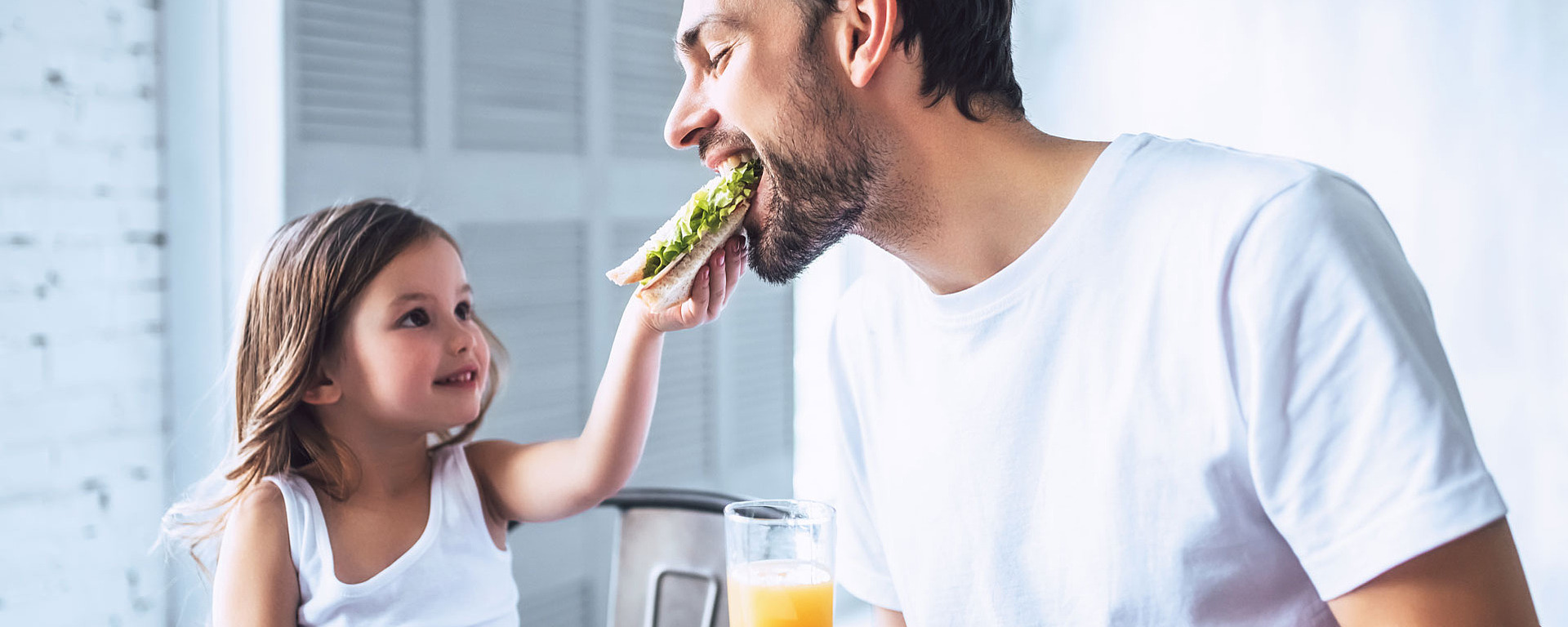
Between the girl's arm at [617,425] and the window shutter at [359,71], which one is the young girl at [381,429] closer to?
the girl's arm at [617,425]

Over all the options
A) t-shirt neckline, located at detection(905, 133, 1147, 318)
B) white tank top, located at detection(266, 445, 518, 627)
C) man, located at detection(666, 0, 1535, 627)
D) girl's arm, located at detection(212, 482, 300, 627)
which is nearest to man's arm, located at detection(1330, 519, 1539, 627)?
man, located at detection(666, 0, 1535, 627)

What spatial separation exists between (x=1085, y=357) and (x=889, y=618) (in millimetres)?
546

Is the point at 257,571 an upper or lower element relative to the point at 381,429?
lower

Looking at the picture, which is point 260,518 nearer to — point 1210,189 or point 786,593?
point 786,593

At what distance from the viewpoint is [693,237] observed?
1.47 meters

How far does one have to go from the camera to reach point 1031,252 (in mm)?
1126

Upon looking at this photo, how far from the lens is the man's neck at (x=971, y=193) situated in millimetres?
1161

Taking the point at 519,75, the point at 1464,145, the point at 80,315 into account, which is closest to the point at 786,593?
the point at 80,315

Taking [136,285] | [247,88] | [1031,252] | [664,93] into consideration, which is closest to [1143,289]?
[1031,252]

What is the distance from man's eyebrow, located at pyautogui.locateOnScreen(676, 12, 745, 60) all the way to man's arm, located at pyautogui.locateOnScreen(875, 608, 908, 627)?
2.59ft

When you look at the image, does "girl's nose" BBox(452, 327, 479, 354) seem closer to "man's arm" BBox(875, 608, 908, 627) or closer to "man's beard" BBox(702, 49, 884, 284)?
"man's beard" BBox(702, 49, 884, 284)

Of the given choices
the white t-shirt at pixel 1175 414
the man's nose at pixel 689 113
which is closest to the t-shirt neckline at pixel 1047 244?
the white t-shirt at pixel 1175 414

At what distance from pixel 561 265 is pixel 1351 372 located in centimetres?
220

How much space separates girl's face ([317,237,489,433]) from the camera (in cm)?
162
